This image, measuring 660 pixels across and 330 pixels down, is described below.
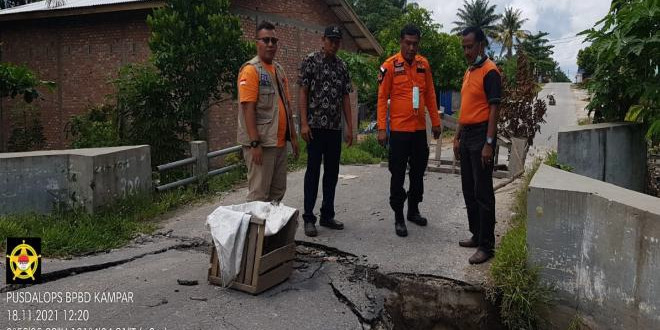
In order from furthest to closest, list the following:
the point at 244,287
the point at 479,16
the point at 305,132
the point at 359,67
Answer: the point at 479,16 → the point at 359,67 → the point at 305,132 → the point at 244,287

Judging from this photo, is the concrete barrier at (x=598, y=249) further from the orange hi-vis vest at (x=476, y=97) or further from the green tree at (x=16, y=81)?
the green tree at (x=16, y=81)

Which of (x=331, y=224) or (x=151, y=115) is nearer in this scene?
(x=331, y=224)

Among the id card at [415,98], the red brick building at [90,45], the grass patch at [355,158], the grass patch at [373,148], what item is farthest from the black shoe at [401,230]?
the red brick building at [90,45]

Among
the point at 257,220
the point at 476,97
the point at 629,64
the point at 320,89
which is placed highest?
the point at 629,64

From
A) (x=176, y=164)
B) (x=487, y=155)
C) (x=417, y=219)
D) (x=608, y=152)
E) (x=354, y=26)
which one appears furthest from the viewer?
(x=354, y=26)

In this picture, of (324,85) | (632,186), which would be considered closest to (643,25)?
(632,186)

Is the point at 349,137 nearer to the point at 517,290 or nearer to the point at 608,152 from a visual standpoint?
the point at 517,290

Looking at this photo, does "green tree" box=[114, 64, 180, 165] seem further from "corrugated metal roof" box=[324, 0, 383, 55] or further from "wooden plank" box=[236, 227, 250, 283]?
"corrugated metal roof" box=[324, 0, 383, 55]

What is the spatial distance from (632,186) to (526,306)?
3639 millimetres

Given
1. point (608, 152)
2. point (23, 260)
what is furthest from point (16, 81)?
point (608, 152)

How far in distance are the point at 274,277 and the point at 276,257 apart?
149 millimetres

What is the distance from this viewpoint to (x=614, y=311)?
130 inches

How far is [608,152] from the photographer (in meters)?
5.86

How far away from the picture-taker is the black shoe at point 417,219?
5582mm
